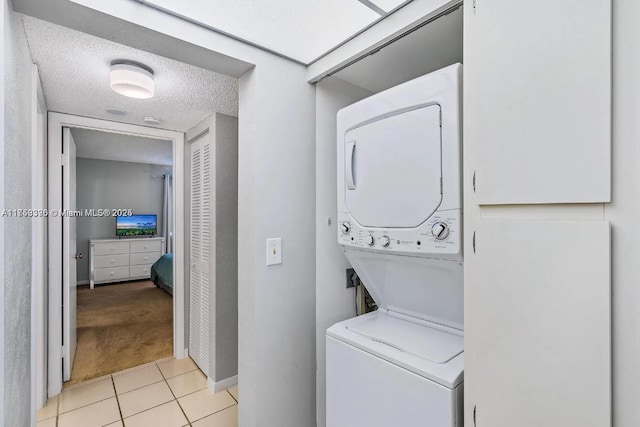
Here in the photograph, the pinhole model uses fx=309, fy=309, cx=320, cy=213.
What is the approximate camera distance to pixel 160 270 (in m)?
5.17

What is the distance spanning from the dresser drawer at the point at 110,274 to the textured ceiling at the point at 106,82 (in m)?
4.26

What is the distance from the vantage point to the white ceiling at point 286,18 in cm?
123

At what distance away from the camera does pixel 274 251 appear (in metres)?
1.55

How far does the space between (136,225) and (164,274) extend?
1.80 metres

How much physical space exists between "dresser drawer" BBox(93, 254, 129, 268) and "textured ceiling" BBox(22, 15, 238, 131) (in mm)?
4156

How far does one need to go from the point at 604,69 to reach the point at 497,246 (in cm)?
48

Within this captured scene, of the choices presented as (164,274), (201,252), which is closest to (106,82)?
(201,252)

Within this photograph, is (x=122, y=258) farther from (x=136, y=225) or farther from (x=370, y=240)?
(x=370, y=240)

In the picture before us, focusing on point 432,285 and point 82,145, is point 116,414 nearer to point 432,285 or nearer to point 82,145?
point 432,285

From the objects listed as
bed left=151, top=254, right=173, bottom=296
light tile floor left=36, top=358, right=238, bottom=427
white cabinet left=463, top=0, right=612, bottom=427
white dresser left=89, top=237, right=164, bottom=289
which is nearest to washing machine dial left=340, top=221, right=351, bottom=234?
white cabinet left=463, top=0, right=612, bottom=427

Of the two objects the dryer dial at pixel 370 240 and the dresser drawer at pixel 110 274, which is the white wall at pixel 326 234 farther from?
the dresser drawer at pixel 110 274

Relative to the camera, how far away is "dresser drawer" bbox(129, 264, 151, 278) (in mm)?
6020

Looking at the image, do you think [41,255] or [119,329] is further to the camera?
[119,329]

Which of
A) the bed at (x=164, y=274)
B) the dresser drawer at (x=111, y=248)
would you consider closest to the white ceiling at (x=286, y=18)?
the bed at (x=164, y=274)
